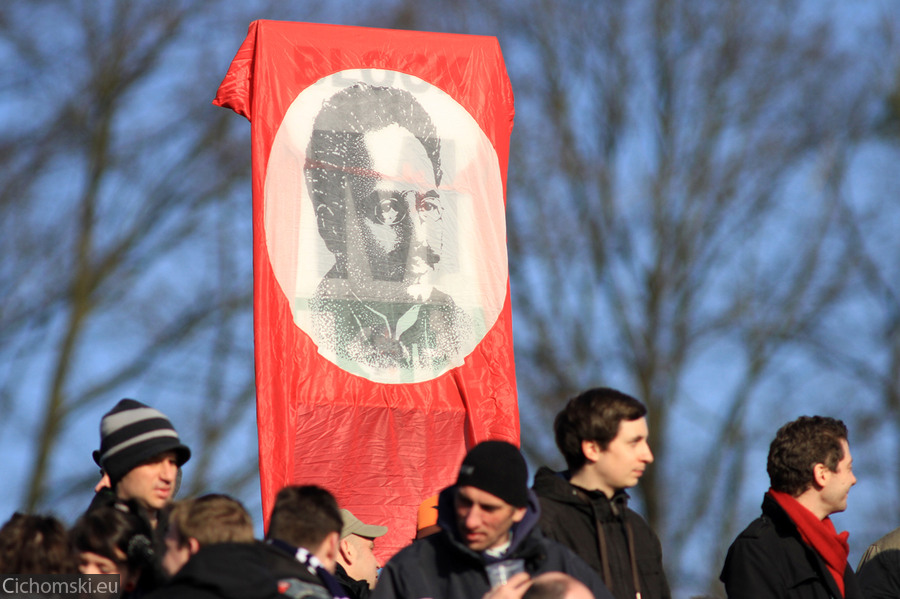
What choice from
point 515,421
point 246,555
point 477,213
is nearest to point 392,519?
point 515,421

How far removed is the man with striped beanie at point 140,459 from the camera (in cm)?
468

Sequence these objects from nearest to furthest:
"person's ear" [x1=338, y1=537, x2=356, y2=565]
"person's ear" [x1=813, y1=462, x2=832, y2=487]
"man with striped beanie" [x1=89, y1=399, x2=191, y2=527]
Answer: "man with striped beanie" [x1=89, y1=399, x2=191, y2=527]
"person's ear" [x1=813, y1=462, x2=832, y2=487]
"person's ear" [x1=338, y1=537, x2=356, y2=565]

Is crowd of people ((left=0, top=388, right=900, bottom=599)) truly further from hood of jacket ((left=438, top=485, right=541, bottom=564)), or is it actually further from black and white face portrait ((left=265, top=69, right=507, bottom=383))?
black and white face portrait ((left=265, top=69, right=507, bottom=383))

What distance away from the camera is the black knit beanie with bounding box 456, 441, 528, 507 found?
430 cm

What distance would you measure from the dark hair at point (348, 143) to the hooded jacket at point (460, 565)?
2.33 meters

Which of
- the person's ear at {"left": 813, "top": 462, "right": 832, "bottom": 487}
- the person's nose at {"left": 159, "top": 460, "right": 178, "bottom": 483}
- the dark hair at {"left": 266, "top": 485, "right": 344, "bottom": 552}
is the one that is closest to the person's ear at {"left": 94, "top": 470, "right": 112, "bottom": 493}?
the person's nose at {"left": 159, "top": 460, "right": 178, "bottom": 483}

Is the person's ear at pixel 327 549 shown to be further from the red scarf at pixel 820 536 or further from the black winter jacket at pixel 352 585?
the red scarf at pixel 820 536

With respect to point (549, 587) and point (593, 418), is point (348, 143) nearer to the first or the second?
point (593, 418)

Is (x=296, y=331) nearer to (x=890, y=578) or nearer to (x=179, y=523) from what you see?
(x=179, y=523)

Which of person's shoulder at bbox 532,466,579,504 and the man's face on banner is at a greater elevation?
the man's face on banner

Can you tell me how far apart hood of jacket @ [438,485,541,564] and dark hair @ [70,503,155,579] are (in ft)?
3.10

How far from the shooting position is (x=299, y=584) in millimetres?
3836

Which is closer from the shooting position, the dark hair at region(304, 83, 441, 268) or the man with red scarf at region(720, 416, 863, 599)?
the man with red scarf at region(720, 416, 863, 599)

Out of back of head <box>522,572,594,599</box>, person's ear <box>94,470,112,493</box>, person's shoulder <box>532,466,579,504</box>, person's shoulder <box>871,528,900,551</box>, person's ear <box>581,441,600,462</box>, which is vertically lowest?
back of head <box>522,572,594,599</box>
